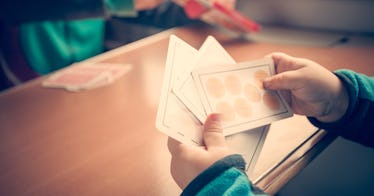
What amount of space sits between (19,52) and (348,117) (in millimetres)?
1686

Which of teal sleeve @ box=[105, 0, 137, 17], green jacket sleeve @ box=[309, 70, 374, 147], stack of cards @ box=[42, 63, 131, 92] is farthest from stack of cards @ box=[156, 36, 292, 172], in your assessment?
teal sleeve @ box=[105, 0, 137, 17]

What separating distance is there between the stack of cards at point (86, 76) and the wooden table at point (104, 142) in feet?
0.08

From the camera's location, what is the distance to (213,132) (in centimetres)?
53

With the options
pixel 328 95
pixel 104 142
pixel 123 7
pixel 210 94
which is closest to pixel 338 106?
pixel 328 95

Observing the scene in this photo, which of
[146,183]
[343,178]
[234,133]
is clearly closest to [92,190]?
[146,183]

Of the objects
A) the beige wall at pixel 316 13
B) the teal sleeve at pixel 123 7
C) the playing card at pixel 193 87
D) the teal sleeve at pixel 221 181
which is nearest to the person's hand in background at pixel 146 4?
the teal sleeve at pixel 123 7

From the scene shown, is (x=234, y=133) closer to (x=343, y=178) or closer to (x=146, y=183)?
(x=146, y=183)

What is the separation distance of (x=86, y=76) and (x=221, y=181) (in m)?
0.67

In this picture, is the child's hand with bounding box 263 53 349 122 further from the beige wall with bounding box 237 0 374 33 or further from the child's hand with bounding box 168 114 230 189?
the beige wall with bounding box 237 0 374 33

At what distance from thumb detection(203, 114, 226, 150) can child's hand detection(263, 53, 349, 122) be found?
16cm

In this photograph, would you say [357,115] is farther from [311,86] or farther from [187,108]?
[187,108]

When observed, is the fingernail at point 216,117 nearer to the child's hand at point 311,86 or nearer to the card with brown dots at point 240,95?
the card with brown dots at point 240,95

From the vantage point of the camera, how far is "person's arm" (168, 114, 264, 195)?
458 mm

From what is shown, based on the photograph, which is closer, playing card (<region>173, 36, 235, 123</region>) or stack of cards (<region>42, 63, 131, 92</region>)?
playing card (<region>173, 36, 235, 123</region>)
